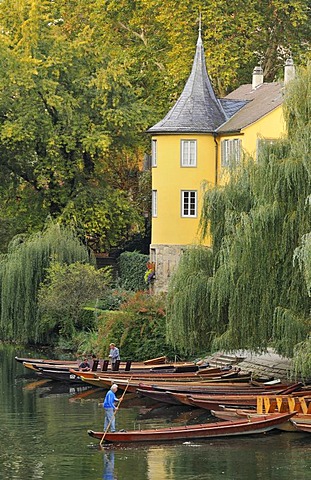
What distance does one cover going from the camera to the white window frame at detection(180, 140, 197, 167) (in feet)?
167

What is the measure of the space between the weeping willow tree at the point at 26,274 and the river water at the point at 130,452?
42.1ft

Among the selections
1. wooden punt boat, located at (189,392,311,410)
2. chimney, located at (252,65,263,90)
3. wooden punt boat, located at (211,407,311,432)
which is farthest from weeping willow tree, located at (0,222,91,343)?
wooden punt boat, located at (211,407,311,432)

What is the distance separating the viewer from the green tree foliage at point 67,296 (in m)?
47.5

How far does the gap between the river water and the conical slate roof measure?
58.5ft

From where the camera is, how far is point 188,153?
51156 mm

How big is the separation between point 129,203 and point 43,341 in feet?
38.1

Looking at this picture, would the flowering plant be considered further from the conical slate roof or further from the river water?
the river water

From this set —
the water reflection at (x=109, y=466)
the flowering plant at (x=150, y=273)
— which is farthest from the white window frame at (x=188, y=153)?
the water reflection at (x=109, y=466)

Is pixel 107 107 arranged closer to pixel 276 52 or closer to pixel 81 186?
pixel 81 186

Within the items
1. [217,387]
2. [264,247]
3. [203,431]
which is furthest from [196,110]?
[203,431]

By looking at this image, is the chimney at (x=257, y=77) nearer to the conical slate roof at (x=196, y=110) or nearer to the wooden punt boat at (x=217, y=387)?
the conical slate roof at (x=196, y=110)

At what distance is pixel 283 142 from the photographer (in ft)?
106

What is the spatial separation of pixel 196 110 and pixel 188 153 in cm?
182

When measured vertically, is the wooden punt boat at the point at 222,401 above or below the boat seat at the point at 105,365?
below
